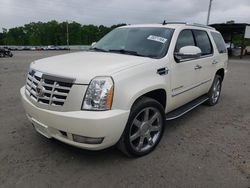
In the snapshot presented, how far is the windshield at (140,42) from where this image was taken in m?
3.39

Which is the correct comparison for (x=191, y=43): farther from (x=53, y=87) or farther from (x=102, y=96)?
(x=53, y=87)

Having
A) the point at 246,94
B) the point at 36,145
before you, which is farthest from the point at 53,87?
the point at 246,94

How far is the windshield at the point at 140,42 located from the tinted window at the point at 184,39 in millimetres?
194

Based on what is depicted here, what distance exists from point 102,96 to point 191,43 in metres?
2.38

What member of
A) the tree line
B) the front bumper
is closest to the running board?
the front bumper

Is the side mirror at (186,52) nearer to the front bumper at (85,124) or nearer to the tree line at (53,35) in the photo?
the front bumper at (85,124)

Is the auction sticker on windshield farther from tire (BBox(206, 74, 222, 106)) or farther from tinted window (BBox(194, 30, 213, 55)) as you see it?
tire (BBox(206, 74, 222, 106))

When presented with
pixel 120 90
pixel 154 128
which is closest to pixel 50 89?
pixel 120 90

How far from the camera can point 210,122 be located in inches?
174

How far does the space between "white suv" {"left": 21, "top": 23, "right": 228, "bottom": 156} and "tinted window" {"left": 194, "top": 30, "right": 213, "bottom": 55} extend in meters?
0.24

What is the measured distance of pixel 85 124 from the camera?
7.95ft

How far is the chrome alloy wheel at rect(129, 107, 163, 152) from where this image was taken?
300 centimetres

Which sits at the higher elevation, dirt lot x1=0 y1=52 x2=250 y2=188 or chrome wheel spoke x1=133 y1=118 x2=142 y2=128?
chrome wheel spoke x1=133 y1=118 x2=142 y2=128

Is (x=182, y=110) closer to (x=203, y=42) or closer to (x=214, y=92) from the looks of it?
(x=203, y=42)
